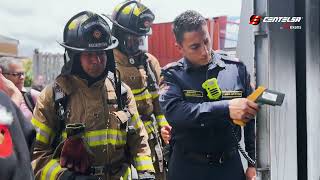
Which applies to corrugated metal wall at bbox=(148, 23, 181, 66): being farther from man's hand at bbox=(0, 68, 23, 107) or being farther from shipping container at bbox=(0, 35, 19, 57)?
→ man's hand at bbox=(0, 68, 23, 107)

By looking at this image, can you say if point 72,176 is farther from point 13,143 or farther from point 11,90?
point 11,90

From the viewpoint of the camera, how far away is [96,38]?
2867 millimetres

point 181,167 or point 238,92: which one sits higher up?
point 238,92

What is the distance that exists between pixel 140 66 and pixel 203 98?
195 centimetres

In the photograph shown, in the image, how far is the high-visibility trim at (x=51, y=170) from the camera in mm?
2549

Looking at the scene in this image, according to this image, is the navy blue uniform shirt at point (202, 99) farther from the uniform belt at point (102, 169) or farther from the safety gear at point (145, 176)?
the uniform belt at point (102, 169)

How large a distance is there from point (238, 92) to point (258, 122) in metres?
0.78

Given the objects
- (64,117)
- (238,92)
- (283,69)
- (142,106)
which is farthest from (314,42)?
(142,106)

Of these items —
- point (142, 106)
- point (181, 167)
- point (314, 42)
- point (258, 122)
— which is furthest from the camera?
point (142, 106)

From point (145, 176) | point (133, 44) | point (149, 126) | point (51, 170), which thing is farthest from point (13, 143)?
point (133, 44)

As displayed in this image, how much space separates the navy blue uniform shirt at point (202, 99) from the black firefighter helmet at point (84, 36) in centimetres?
55

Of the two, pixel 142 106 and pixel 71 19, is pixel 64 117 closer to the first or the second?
pixel 71 19

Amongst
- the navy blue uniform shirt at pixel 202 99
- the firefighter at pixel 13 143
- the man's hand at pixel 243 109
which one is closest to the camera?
the firefighter at pixel 13 143

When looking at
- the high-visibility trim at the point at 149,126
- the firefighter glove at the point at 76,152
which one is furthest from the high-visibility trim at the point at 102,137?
the high-visibility trim at the point at 149,126
